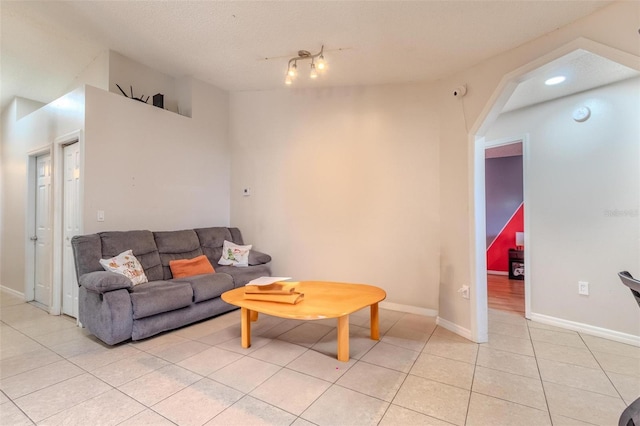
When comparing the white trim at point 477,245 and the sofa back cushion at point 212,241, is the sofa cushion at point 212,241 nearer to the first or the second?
the sofa back cushion at point 212,241

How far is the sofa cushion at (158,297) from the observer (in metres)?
2.51

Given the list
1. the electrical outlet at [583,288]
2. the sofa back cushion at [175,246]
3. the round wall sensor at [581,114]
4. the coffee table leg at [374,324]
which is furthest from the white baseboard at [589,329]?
the sofa back cushion at [175,246]

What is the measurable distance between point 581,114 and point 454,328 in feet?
8.02

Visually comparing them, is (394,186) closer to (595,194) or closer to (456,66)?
(456,66)

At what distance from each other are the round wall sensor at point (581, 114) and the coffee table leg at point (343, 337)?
118 inches

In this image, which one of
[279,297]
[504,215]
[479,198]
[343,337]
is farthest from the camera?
[504,215]

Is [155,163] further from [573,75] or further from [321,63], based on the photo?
[573,75]

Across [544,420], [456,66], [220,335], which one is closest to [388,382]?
[544,420]

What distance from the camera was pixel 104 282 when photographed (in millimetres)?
2389

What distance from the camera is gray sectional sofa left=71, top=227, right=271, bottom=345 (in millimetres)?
2434

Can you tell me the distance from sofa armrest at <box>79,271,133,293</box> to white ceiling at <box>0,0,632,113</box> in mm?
2234

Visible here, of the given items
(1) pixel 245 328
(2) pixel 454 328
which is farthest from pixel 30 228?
(2) pixel 454 328

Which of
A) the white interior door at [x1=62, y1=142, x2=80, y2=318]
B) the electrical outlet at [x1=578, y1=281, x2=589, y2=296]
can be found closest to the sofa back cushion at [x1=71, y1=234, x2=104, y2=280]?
the white interior door at [x1=62, y1=142, x2=80, y2=318]

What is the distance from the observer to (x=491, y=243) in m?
5.89
